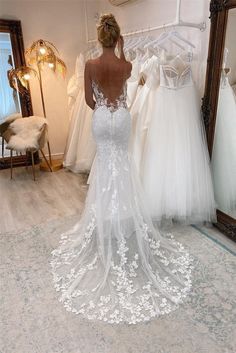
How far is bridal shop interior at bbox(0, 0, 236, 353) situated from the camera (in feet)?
5.08

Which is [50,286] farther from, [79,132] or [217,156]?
[79,132]

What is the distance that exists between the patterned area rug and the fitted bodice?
137 cm

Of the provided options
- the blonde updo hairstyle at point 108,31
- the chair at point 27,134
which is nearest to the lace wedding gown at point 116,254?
the blonde updo hairstyle at point 108,31

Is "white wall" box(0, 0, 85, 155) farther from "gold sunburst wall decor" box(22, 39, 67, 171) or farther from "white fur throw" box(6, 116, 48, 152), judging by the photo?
"white fur throw" box(6, 116, 48, 152)

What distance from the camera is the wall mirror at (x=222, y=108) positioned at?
204cm

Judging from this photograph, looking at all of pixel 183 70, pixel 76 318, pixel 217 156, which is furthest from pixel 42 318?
pixel 183 70

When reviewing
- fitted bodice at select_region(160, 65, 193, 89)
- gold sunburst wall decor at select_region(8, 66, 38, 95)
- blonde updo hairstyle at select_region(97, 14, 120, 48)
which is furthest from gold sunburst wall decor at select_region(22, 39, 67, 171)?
blonde updo hairstyle at select_region(97, 14, 120, 48)

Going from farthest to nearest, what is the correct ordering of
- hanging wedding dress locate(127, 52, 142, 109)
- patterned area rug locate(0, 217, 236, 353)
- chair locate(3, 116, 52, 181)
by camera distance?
chair locate(3, 116, 52, 181) < hanging wedding dress locate(127, 52, 142, 109) < patterned area rug locate(0, 217, 236, 353)

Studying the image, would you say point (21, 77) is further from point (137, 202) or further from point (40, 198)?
point (137, 202)

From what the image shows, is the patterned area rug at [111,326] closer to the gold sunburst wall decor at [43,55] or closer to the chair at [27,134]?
the chair at [27,134]

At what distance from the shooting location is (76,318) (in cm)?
159

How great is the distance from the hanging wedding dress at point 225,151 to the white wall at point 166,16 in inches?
12.4

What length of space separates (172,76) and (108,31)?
2.82 feet

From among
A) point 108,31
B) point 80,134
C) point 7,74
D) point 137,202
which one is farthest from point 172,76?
point 7,74
